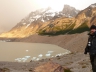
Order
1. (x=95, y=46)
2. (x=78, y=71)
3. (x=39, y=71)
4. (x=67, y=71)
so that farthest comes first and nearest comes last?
(x=78, y=71)
(x=67, y=71)
(x=39, y=71)
(x=95, y=46)

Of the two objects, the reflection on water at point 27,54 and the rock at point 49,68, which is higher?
the rock at point 49,68

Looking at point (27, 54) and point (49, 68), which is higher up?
point (49, 68)

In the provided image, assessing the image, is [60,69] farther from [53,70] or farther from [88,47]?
[88,47]

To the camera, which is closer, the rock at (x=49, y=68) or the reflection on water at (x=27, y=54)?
the rock at (x=49, y=68)

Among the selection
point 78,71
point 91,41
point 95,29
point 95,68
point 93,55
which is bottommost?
point 78,71

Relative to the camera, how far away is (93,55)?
41.0 ft

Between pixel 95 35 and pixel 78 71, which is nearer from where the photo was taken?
pixel 95 35

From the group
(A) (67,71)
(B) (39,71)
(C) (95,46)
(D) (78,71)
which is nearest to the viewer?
(C) (95,46)

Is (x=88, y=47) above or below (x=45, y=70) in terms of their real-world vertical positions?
above

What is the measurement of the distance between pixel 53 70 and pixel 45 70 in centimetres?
87

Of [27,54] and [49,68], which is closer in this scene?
[49,68]

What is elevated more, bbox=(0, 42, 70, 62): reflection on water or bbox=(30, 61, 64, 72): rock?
bbox=(30, 61, 64, 72): rock

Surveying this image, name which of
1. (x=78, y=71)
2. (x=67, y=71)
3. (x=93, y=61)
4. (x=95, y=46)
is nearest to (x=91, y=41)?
(x=95, y=46)

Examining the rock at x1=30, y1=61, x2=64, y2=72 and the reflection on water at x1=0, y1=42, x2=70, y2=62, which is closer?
the rock at x1=30, y1=61, x2=64, y2=72
